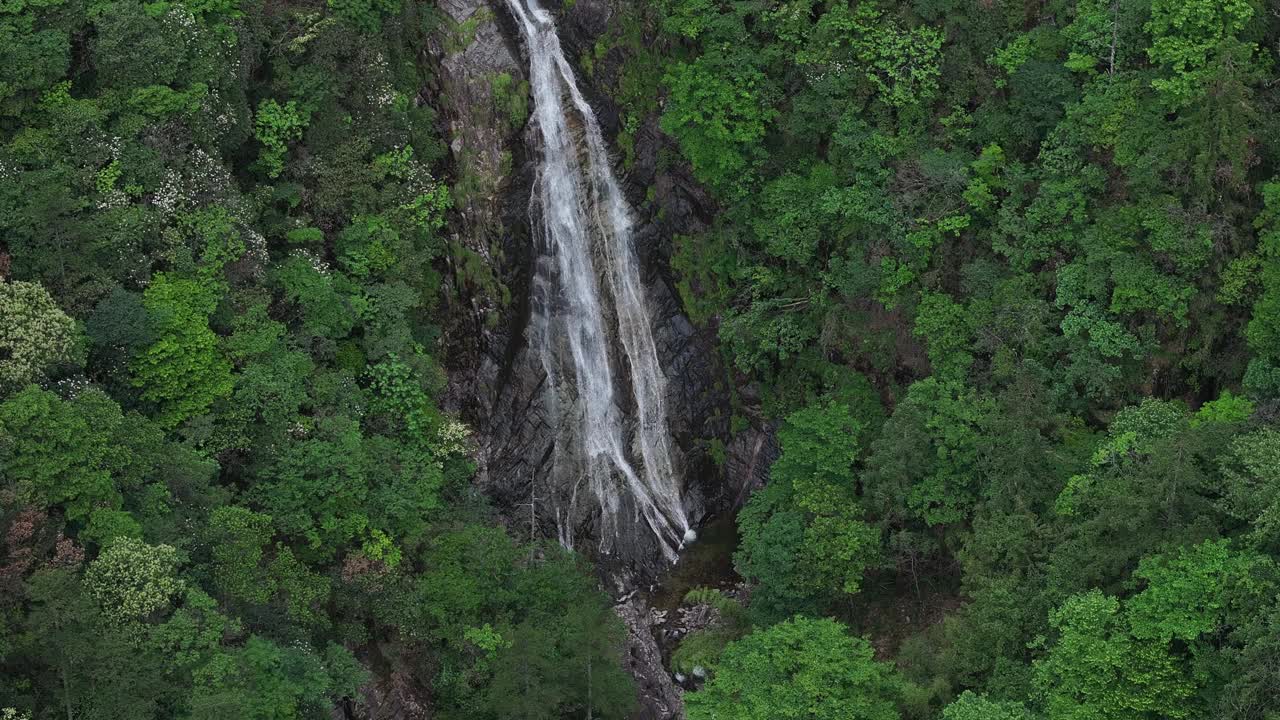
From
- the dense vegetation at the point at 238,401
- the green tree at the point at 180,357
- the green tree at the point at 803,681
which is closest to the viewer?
the dense vegetation at the point at 238,401

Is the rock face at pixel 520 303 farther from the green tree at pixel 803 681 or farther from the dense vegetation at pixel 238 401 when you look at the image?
the green tree at pixel 803 681

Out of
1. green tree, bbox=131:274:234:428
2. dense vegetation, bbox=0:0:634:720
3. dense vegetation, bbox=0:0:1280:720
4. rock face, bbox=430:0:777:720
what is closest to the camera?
dense vegetation, bbox=0:0:1280:720

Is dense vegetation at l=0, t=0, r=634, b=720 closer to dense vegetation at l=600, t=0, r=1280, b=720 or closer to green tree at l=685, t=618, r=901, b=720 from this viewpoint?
green tree at l=685, t=618, r=901, b=720

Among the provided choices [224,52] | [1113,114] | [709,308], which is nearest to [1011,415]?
[1113,114]

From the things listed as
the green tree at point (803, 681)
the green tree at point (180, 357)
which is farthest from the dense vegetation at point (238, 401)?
the green tree at point (803, 681)

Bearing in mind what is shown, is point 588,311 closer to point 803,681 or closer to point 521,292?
point 521,292

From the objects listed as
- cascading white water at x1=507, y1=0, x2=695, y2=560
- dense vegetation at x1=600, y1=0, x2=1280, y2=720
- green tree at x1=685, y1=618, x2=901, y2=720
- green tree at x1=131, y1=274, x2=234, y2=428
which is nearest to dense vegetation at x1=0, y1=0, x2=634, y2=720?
green tree at x1=131, y1=274, x2=234, y2=428
